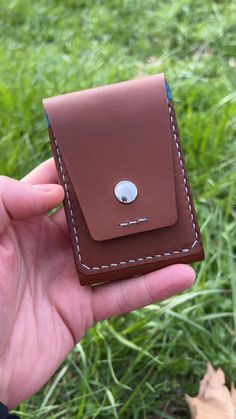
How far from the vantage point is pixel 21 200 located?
4.11ft

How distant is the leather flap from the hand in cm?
9

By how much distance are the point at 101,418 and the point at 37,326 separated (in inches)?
15.2

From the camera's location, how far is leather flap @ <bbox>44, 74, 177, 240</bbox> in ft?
4.39

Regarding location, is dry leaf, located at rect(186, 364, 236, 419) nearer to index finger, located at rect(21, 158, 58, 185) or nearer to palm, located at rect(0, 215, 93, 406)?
palm, located at rect(0, 215, 93, 406)

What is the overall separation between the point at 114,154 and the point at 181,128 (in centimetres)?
89

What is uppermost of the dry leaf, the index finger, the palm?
the index finger

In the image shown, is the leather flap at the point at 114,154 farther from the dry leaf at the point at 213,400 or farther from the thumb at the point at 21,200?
the dry leaf at the point at 213,400

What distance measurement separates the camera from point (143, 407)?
1517 mm

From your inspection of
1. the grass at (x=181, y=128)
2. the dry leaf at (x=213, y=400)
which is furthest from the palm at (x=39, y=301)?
the dry leaf at (x=213, y=400)

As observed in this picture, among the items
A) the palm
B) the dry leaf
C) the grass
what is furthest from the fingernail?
the dry leaf

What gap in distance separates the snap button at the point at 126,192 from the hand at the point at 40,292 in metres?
0.14

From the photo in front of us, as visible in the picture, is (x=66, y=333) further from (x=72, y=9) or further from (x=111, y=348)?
(x=72, y=9)

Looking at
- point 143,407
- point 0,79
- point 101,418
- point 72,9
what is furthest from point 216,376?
point 72,9

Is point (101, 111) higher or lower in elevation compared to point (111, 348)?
higher
